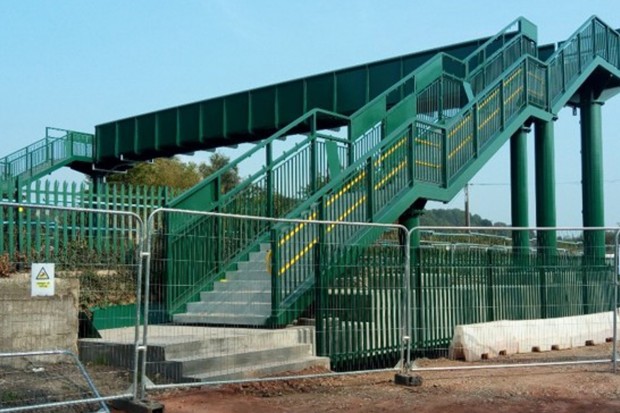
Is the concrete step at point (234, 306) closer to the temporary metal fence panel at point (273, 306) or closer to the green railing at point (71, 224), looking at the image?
the temporary metal fence panel at point (273, 306)

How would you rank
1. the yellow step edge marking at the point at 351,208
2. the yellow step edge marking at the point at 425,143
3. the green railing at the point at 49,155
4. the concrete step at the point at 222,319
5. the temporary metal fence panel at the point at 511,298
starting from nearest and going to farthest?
the concrete step at the point at 222,319 → the temporary metal fence panel at the point at 511,298 → the yellow step edge marking at the point at 351,208 → the yellow step edge marking at the point at 425,143 → the green railing at the point at 49,155

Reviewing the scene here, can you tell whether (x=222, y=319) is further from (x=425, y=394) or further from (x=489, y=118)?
(x=489, y=118)

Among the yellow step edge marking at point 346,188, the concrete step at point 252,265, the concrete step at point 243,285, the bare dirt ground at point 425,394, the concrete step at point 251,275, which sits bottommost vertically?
the bare dirt ground at point 425,394

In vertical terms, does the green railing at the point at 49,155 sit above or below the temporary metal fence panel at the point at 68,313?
above

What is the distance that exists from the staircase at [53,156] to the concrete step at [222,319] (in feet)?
68.2

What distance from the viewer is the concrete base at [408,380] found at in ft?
28.9

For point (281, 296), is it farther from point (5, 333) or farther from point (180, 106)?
point (180, 106)

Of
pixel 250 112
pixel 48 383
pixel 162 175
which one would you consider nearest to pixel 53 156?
pixel 250 112

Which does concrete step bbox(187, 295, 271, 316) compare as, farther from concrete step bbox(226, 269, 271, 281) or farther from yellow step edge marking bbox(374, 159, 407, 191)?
yellow step edge marking bbox(374, 159, 407, 191)

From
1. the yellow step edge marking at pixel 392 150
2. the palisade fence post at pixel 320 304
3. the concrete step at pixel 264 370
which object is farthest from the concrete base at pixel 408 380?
the yellow step edge marking at pixel 392 150

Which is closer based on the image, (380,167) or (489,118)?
(380,167)

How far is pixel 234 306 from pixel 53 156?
22.4 m

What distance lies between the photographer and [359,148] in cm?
1479

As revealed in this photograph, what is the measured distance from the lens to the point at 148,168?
42.4m
